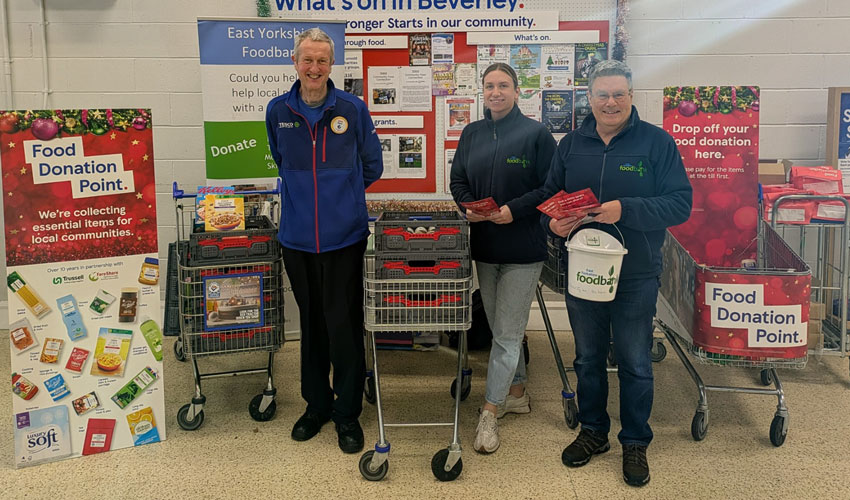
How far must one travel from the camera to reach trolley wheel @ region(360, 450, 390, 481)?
2.91 meters

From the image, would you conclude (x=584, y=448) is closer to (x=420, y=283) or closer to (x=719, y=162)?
(x=420, y=283)

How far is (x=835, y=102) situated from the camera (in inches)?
167

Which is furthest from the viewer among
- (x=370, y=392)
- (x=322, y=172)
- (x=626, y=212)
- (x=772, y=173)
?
(x=772, y=173)

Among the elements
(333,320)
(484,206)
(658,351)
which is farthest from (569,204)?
(658,351)

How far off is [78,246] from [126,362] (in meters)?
0.56

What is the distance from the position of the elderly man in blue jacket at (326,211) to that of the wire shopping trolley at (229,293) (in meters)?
0.19

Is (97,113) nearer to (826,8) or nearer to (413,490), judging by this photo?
(413,490)

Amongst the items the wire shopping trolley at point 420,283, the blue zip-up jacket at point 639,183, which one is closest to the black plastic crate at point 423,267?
the wire shopping trolley at point 420,283

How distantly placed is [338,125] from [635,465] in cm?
187

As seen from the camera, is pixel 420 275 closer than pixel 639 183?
No

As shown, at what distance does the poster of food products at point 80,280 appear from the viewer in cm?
297

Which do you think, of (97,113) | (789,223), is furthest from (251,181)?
(789,223)

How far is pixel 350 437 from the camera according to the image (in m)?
3.17

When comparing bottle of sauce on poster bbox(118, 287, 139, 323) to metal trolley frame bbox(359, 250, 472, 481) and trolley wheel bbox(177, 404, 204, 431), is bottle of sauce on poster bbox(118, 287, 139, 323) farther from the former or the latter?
metal trolley frame bbox(359, 250, 472, 481)
